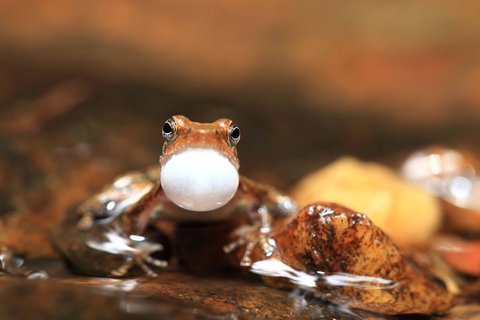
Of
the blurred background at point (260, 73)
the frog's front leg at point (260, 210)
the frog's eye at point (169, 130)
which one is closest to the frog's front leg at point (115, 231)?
the frog's eye at point (169, 130)

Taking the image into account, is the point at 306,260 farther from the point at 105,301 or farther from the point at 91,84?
the point at 91,84

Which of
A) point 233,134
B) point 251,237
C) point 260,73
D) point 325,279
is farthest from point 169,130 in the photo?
point 260,73

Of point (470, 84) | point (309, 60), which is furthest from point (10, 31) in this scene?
point (470, 84)

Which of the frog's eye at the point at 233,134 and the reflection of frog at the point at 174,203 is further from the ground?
the frog's eye at the point at 233,134

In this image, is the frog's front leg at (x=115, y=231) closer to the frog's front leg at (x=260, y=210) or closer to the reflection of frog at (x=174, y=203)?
the reflection of frog at (x=174, y=203)

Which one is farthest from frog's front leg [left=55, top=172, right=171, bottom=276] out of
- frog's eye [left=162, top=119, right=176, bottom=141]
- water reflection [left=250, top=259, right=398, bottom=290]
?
water reflection [left=250, top=259, right=398, bottom=290]

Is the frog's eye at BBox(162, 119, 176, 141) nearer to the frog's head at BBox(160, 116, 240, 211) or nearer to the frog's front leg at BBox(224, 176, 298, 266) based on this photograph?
the frog's head at BBox(160, 116, 240, 211)

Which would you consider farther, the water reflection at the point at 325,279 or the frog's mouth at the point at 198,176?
the water reflection at the point at 325,279

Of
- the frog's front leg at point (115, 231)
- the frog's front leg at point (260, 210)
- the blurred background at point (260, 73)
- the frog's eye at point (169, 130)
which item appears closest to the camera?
the frog's eye at point (169, 130)
